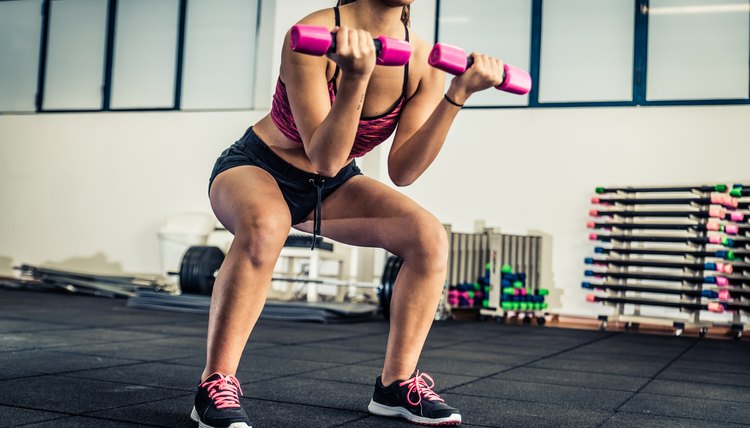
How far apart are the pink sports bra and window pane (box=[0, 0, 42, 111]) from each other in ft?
24.0

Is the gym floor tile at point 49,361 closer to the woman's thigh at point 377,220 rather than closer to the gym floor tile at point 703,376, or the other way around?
the woman's thigh at point 377,220

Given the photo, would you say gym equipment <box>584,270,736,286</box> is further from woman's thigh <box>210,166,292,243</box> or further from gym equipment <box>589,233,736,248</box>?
woman's thigh <box>210,166,292,243</box>

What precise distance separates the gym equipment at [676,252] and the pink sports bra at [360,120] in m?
4.42

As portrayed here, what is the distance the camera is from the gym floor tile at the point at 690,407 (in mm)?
1982

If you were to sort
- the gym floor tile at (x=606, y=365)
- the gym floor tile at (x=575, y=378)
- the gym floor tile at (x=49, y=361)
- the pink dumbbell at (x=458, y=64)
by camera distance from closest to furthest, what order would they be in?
the pink dumbbell at (x=458, y=64), the gym floor tile at (x=49, y=361), the gym floor tile at (x=575, y=378), the gym floor tile at (x=606, y=365)

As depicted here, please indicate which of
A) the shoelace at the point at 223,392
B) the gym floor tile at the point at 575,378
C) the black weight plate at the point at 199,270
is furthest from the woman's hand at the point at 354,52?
the black weight plate at the point at 199,270

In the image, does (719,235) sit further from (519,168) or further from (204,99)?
(204,99)

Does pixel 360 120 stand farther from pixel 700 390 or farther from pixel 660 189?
pixel 660 189

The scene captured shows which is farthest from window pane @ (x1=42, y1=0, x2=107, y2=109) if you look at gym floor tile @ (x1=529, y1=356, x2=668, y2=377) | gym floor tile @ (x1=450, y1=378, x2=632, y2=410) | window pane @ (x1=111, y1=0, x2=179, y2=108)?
gym floor tile @ (x1=450, y1=378, x2=632, y2=410)

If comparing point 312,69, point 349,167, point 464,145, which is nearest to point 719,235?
point 464,145

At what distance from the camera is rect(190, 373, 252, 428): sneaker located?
146cm

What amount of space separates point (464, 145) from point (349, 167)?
482 cm

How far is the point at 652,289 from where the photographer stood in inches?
220

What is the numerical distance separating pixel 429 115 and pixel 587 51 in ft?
16.4
